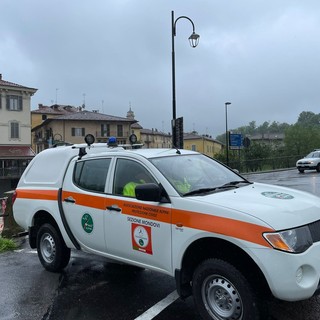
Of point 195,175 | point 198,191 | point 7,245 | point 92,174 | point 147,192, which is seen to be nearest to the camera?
point 147,192

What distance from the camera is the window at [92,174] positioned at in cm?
495

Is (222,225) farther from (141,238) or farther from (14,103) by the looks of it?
(14,103)

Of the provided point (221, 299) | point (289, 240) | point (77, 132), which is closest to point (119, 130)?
point (77, 132)

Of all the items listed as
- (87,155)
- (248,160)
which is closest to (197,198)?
(87,155)

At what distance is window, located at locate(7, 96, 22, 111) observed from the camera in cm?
4922

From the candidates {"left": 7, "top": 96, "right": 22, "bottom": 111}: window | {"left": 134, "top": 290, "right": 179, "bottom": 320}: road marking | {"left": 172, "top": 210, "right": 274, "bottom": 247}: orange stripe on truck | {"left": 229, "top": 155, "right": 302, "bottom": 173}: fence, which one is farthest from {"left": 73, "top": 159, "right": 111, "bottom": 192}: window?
{"left": 7, "top": 96, "right": 22, "bottom": 111}: window

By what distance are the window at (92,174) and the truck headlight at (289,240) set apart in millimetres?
2335

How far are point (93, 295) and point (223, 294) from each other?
73.3 inches

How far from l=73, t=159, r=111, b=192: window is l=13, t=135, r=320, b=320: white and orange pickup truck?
0.05 feet

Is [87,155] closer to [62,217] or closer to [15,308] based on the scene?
[62,217]

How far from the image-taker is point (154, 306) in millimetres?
4277

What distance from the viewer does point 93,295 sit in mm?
4727

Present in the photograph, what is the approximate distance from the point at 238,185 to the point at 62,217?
2453 millimetres

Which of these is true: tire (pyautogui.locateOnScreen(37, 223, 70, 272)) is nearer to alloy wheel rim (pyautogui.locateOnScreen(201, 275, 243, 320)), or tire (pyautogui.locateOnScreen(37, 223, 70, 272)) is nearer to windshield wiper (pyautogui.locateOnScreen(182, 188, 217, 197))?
windshield wiper (pyautogui.locateOnScreen(182, 188, 217, 197))
